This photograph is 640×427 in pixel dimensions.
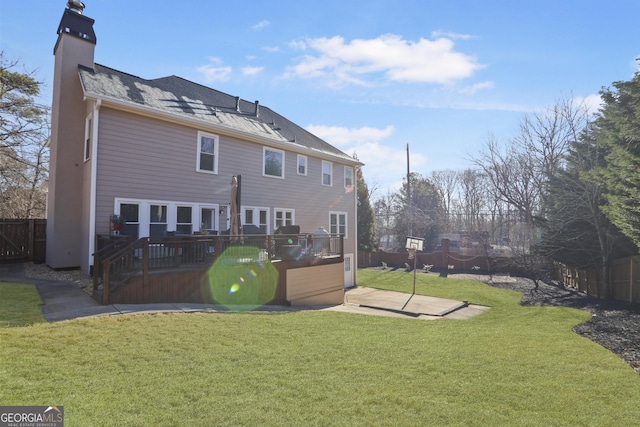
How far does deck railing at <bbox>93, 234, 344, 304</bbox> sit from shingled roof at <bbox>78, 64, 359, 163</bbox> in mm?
4688

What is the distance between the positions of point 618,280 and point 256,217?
14.3m

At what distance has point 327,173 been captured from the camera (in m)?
18.0

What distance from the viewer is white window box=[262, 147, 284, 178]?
14.5 metres

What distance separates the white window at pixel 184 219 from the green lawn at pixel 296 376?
5376 millimetres

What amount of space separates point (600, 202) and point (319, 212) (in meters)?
11.9

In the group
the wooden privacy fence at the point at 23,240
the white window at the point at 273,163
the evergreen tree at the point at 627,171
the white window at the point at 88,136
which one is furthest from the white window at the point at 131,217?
the evergreen tree at the point at 627,171

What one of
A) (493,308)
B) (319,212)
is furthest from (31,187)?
(493,308)

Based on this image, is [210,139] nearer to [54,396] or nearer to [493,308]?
[54,396]

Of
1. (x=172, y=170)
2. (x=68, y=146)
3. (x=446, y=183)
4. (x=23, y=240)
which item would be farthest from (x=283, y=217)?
(x=446, y=183)

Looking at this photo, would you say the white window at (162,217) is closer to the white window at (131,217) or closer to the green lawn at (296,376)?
the white window at (131,217)

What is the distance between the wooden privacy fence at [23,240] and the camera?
468 inches

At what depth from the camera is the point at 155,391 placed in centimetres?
351

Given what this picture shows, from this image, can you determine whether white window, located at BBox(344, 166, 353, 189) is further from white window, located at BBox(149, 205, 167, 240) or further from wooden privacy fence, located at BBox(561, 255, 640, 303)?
wooden privacy fence, located at BBox(561, 255, 640, 303)

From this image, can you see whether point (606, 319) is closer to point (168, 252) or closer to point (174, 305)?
point (174, 305)
